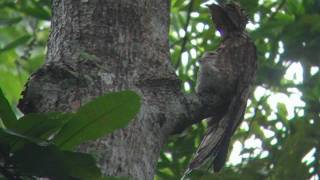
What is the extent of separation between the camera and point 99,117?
4.57 ft

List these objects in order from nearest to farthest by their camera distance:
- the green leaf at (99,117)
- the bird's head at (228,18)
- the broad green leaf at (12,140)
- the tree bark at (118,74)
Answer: the broad green leaf at (12,140) → the green leaf at (99,117) → the tree bark at (118,74) → the bird's head at (228,18)

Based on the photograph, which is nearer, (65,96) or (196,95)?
(65,96)

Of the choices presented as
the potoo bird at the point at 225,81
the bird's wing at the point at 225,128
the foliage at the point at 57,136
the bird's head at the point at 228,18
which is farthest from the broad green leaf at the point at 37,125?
the bird's head at the point at 228,18

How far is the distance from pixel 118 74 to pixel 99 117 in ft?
1.81

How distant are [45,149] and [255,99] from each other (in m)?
2.76

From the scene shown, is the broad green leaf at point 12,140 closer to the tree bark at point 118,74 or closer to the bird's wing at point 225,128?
the tree bark at point 118,74

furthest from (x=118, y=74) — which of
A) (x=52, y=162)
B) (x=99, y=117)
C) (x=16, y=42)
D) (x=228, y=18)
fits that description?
(x=16, y=42)

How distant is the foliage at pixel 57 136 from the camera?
50.4 inches

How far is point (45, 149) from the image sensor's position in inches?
50.7

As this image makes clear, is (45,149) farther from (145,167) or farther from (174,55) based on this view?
(174,55)

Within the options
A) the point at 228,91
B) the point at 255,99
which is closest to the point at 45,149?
the point at 228,91

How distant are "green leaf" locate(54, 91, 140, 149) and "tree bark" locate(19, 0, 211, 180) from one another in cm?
31

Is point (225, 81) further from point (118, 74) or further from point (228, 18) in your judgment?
point (118, 74)

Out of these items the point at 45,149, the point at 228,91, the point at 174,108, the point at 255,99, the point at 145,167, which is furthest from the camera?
the point at 255,99
